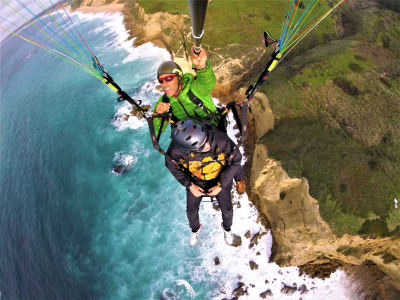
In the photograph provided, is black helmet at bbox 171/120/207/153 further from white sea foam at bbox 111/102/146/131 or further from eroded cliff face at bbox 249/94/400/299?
white sea foam at bbox 111/102/146/131

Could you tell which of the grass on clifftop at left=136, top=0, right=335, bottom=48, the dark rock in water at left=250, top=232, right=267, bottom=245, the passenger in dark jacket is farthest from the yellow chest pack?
the grass on clifftop at left=136, top=0, right=335, bottom=48

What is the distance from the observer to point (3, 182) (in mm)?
21484

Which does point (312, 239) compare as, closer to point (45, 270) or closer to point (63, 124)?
point (45, 270)

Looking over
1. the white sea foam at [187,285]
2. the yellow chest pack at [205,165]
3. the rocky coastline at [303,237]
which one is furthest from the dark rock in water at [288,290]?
the yellow chest pack at [205,165]

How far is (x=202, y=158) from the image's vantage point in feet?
21.0

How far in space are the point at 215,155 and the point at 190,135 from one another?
1.39 meters

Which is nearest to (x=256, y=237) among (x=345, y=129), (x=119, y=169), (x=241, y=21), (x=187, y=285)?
(x=187, y=285)

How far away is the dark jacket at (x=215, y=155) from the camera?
6.36 m

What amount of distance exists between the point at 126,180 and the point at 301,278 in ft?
50.3

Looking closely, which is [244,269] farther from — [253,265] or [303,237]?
[303,237]

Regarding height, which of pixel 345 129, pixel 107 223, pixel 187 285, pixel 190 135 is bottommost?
pixel 187 285

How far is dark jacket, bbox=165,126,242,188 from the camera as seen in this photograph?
20.9 feet

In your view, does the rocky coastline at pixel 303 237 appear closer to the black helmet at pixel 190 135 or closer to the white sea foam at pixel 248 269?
the white sea foam at pixel 248 269

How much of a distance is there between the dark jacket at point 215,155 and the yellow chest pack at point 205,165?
→ 0.07 metres
